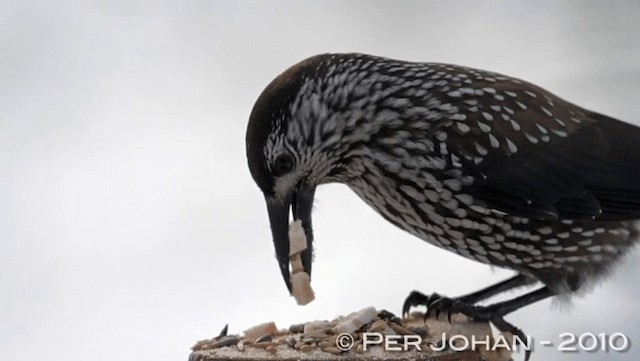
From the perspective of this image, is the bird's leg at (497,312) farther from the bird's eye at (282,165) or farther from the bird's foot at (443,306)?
the bird's eye at (282,165)

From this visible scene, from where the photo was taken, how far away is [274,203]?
72.5 inches

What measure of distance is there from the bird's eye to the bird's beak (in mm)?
41

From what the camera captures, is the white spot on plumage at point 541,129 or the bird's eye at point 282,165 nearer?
the bird's eye at point 282,165

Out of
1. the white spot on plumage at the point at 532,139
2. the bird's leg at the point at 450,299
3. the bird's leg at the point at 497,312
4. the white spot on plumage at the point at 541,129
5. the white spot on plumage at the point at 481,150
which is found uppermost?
the white spot on plumage at the point at 541,129

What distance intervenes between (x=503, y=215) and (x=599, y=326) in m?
0.48

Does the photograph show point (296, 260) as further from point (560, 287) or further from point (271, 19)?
point (271, 19)

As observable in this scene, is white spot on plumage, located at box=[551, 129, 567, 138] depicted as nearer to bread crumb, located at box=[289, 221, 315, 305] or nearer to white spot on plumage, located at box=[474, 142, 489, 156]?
white spot on plumage, located at box=[474, 142, 489, 156]

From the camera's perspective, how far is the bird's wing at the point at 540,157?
1889 mm

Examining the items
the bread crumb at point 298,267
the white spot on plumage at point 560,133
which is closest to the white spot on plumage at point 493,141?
the white spot on plumage at point 560,133

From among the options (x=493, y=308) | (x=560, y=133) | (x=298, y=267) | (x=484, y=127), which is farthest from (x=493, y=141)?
(x=298, y=267)

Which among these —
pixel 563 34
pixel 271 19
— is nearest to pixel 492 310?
pixel 563 34

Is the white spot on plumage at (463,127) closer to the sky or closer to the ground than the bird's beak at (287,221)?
closer to the sky

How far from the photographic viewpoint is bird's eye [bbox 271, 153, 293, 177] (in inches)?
71.9

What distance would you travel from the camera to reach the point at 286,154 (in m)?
1.83
